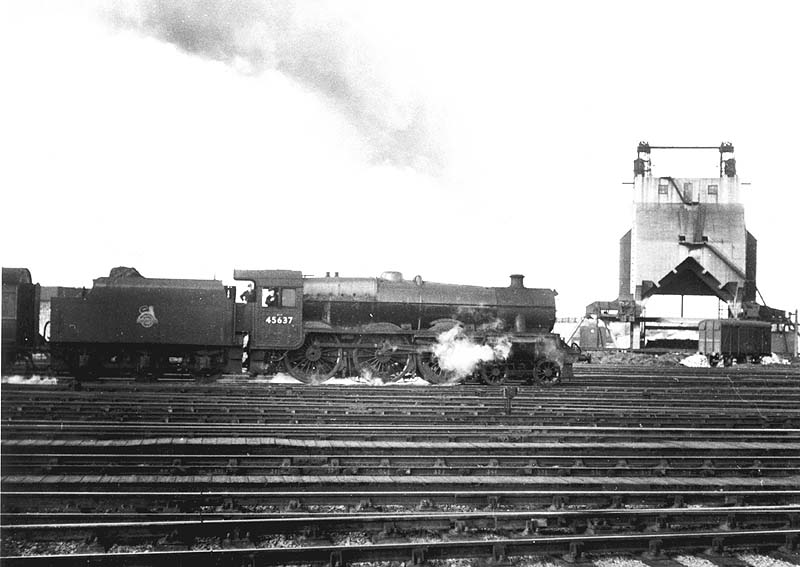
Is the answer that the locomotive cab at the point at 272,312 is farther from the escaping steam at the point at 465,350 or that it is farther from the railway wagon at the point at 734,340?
the railway wagon at the point at 734,340

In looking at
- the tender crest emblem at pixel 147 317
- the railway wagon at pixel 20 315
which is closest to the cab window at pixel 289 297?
the tender crest emblem at pixel 147 317

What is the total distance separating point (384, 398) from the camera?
13.3m

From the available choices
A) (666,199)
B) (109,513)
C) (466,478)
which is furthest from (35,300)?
(666,199)

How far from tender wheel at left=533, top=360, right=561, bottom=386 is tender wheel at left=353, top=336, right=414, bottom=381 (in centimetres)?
335

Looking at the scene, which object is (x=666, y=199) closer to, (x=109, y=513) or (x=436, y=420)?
(x=436, y=420)

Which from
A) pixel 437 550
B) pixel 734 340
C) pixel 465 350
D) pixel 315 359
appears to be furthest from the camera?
pixel 734 340

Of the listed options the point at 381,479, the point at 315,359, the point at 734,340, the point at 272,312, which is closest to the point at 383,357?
the point at 315,359

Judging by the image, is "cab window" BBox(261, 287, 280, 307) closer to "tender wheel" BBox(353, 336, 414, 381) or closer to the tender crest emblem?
"tender wheel" BBox(353, 336, 414, 381)

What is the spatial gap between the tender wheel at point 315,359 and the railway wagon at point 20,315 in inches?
254

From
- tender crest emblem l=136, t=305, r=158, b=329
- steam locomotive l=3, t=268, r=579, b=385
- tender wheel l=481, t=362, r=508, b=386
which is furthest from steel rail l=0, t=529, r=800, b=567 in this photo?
tender crest emblem l=136, t=305, r=158, b=329

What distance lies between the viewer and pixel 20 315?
16.2 metres

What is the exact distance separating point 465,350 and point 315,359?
3983 mm

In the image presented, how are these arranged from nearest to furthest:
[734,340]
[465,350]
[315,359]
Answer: [465,350] → [315,359] → [734,340]

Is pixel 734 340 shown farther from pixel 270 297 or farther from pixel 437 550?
pixel 437 550
